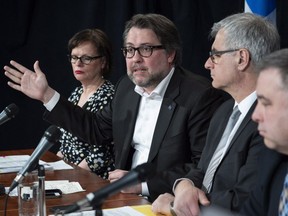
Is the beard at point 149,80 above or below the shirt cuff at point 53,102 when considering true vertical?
above

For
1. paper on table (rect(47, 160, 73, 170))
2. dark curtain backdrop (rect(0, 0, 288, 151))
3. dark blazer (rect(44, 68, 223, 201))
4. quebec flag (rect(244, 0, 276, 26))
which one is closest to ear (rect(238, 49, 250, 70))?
dark blazer (rect(44, 68, 223, 201))

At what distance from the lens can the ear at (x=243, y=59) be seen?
2.38 metres

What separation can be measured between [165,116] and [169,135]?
103 millimetres

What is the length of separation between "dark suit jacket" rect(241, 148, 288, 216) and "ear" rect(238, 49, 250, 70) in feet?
1.91

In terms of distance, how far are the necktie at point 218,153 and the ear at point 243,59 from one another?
0.18m

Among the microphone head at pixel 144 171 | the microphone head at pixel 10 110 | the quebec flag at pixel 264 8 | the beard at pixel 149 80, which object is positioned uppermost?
the quebec flag at pixel 264 8

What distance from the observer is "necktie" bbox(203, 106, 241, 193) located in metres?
2.43

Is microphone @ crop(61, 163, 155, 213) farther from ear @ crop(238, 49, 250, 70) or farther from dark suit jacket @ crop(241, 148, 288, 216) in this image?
ear @ crop(238, 49, 250, 70)

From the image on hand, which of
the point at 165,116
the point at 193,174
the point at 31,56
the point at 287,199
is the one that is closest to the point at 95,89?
the point at 165,116

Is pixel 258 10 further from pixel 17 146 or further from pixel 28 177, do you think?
pixel 17 146

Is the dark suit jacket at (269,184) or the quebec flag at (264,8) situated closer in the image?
the dark suit jacket at (269,184)

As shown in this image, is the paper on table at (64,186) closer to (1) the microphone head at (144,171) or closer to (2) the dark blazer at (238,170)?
(2) the dark blazer at (238,170)

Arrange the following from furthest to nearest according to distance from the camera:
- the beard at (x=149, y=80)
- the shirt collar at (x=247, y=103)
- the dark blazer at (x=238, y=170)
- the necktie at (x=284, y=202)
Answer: the beard at (x=149, y=80) → the shirt collar at (x=247, y=103) → the dark blazer at (x=238, y=170) → the necktie at (x=284, y=202)

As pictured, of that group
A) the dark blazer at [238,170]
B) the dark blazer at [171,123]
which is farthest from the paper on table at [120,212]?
the dark blazer at [171,123]
